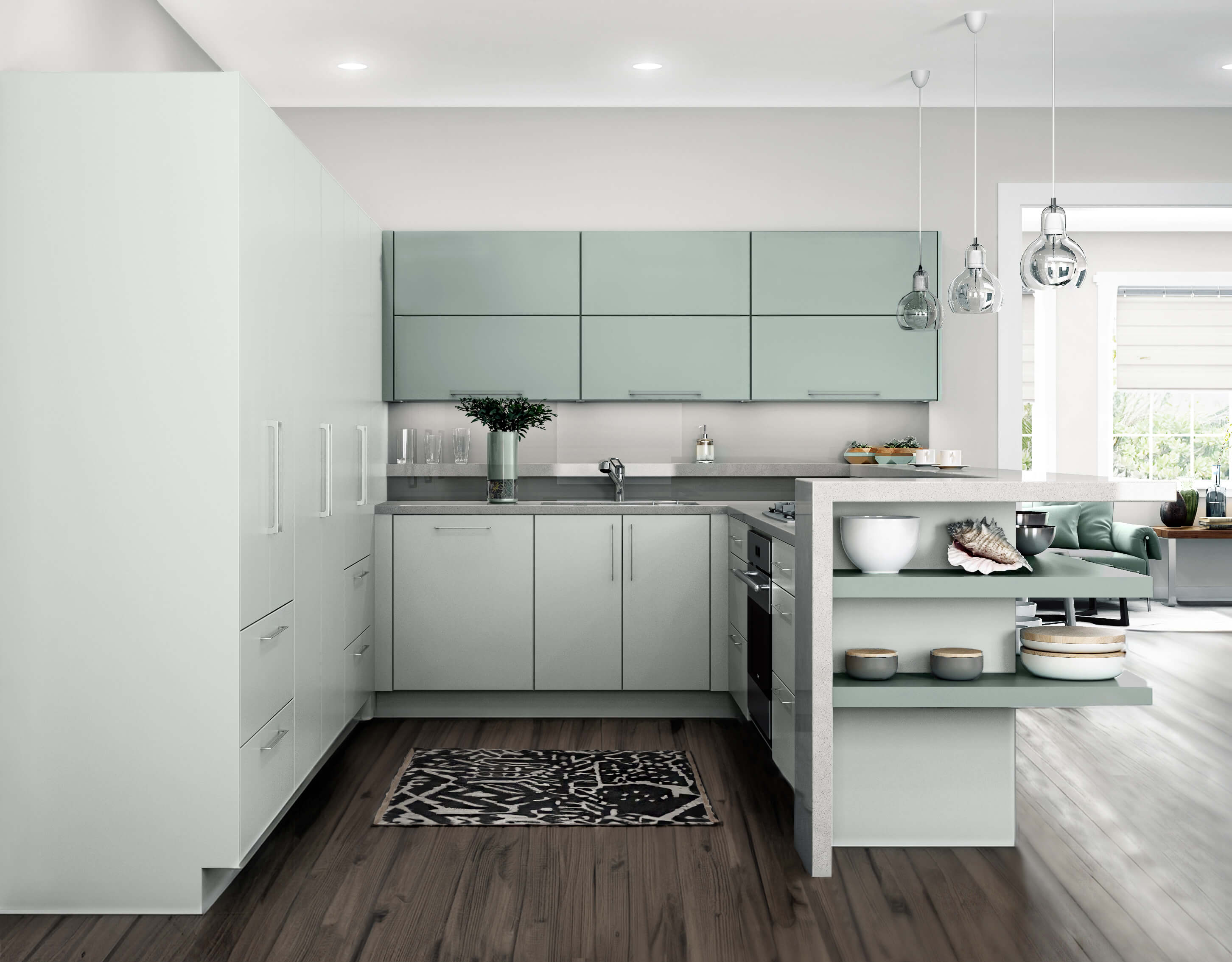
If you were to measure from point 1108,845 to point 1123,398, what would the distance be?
592cm

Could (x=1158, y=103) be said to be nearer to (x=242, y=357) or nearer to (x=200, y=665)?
(x=242, y=357)

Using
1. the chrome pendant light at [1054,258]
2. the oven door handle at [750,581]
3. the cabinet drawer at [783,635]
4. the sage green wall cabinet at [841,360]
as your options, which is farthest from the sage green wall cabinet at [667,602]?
the chrome pendant light at [1054,258]

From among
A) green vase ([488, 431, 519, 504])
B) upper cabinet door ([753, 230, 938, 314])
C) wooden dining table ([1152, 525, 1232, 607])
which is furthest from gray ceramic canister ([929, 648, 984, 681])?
wooden dining table ([1152, 525, 1232, 607])

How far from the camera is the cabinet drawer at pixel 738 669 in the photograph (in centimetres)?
375

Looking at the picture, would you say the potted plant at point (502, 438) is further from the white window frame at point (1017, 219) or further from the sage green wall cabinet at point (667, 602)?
the white window frame at point (1017, 219)

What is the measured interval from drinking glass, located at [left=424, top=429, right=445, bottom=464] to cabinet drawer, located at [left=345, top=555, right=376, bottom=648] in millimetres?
850

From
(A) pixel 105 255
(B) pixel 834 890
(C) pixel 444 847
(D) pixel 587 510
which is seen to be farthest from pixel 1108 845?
(A) pixel 105 255

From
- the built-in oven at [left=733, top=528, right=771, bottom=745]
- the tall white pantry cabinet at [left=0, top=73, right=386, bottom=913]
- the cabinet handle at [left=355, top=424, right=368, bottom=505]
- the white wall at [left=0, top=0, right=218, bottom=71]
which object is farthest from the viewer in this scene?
the cabinet handle at [left=355, top=424, right=368, bottom=505]

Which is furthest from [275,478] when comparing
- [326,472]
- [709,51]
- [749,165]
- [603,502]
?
[749,165]

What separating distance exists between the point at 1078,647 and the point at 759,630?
1131 millimetres

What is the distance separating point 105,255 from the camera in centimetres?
232

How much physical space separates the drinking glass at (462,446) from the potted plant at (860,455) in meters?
1.84

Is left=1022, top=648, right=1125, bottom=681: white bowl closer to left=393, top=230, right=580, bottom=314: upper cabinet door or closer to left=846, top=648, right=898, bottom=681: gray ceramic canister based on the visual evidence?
left=846, top=648, right=898, bottom=681: gray ceramic canister

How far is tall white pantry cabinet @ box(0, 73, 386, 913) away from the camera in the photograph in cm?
231
